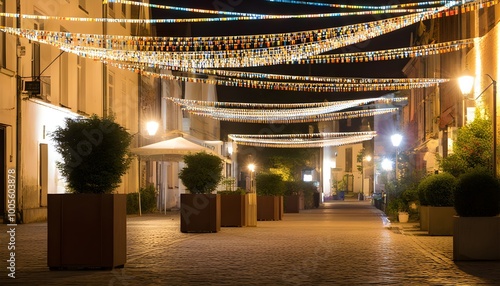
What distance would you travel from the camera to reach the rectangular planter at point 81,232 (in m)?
11.8

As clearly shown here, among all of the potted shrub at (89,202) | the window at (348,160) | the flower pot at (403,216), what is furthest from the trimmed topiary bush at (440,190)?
the window at (348,160)

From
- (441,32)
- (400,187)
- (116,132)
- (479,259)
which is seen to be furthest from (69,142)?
(441,32)

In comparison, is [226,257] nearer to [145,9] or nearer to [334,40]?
[334,40]

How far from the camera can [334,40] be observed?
2083cm

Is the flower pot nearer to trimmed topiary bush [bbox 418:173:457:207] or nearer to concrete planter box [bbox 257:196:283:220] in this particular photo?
concrete planter box [bbox 257:196:283:220]

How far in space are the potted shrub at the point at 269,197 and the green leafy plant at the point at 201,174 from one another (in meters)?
9.09

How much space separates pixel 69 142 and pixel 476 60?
57.3ft

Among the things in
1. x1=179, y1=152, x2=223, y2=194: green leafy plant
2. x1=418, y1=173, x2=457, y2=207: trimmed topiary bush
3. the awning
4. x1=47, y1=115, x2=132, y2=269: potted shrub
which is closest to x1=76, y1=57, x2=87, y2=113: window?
the awning

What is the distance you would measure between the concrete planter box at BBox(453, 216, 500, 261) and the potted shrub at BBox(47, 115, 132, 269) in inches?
207

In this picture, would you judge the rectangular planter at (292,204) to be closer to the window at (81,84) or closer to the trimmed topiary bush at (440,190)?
the window at (81,84)

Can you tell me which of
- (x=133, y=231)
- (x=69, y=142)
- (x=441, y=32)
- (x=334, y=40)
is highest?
(x=441, y=32)

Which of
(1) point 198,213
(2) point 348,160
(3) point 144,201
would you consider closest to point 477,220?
(1) point 198,213

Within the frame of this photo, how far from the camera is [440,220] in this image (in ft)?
65.5

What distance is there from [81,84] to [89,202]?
757 inches
